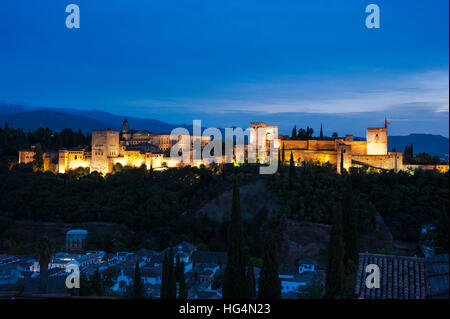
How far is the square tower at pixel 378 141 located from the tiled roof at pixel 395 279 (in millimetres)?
32284

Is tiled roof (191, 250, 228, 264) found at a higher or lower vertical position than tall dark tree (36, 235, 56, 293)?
lower

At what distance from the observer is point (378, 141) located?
4059 centimetres

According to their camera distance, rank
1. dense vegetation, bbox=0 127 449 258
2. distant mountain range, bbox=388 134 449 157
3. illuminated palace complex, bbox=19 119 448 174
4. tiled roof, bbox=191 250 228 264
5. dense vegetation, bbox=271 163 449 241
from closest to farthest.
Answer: tiled roof, bbox=191 250 228 264 < dense vegetation, bbox=271 163 449 241 < dense vegetation, bbox=0 127 449 258 < illuminated palace complex, bbox=19 119 448 174 < distant mountain range, bbox=388 134 449 157

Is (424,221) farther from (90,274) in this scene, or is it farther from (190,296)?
(90,274)

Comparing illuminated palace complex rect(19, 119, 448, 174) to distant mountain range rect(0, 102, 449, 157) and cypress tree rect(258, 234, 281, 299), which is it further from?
cypress tree rect(258, 234, 281, 299)

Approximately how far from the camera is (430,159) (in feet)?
131

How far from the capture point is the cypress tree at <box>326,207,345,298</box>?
14280 mm

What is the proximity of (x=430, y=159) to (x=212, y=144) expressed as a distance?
19.8 meters

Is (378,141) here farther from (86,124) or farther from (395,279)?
(86,124)

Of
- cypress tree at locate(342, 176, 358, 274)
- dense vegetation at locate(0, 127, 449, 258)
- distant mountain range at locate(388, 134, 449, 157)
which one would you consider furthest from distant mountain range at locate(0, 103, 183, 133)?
cypress tree at locate(342, 176, 358, 274)

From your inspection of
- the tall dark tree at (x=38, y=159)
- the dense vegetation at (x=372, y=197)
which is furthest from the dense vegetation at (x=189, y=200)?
the tall dark tree at (x=38, y=159)

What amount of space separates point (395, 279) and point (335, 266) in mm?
6116

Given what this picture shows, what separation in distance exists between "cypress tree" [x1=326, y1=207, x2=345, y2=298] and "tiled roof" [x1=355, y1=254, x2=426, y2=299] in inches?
168
